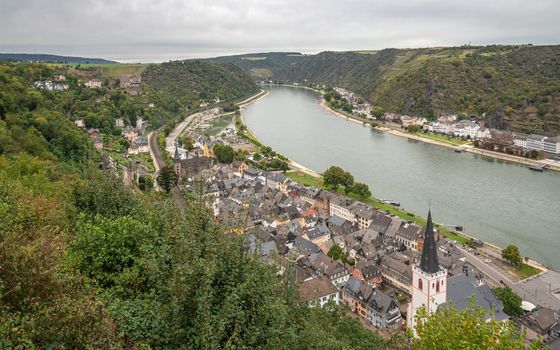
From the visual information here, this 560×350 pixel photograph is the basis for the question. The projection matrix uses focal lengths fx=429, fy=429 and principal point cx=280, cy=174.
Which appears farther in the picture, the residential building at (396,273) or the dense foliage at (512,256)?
the dense foliage at (512,256)

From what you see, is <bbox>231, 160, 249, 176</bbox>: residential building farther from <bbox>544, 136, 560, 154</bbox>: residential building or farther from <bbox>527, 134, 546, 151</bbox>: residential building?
<bbox>544, 136, 560, 154</bbox>: residential building

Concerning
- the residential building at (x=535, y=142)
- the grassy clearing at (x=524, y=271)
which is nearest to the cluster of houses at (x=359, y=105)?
the residential building at (x=535, y=142)

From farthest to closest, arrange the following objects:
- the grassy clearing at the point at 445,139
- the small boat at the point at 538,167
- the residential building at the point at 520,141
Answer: the grassy clearing at the point at 445,139
the residential building at the point at 520,141
the small boat at the point at 538,167

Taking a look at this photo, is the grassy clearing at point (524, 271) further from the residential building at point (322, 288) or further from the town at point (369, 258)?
the residential building at point (322, 288)

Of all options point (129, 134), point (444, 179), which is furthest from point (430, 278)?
point (129, 134)

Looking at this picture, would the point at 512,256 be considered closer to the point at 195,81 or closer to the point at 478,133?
the point at 478,133

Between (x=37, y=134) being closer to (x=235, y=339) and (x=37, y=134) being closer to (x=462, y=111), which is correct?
(x=235, y=339)
